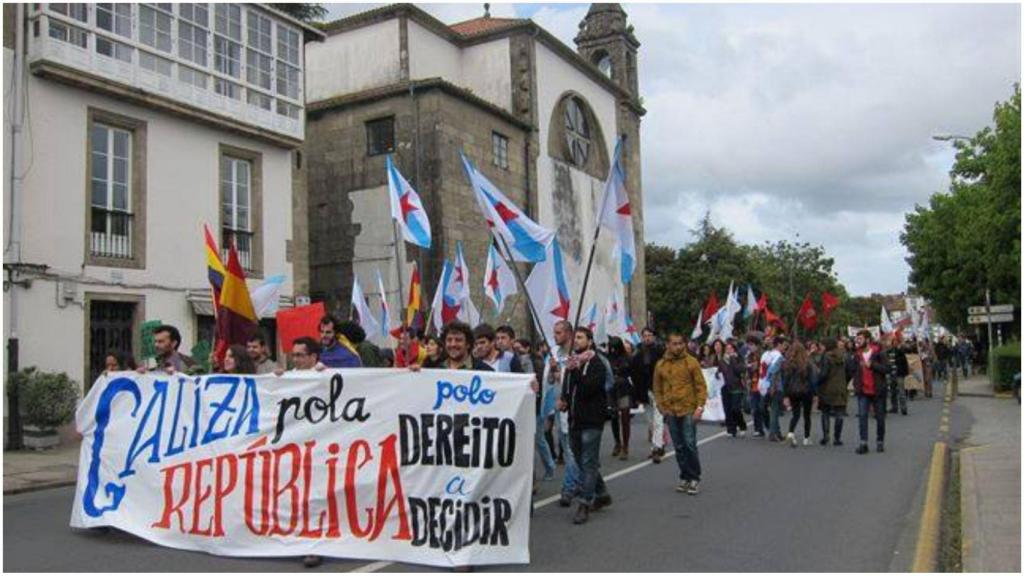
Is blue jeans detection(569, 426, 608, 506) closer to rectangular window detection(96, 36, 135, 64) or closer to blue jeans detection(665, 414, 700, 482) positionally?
Result: blue jeans detection(665, 414, 700, 482)

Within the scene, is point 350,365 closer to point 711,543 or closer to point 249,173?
point 711,543

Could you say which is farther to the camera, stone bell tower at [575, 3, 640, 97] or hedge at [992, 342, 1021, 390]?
stone bell tower at [575, 3, 640, 97]

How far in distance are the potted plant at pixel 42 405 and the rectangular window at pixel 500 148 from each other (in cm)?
1723

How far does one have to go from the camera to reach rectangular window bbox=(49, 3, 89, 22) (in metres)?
15.3

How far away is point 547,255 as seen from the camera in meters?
9.80

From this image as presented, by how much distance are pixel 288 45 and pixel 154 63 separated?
13.3 ft

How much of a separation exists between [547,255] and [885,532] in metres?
4.25

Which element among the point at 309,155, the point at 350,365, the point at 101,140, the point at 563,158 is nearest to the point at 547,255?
the point at 350,365

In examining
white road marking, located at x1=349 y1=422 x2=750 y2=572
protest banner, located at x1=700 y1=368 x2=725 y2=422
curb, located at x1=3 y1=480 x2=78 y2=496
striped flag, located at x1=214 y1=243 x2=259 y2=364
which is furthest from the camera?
protest banner, located at x1=700 y1=368 x2=725 y2=422

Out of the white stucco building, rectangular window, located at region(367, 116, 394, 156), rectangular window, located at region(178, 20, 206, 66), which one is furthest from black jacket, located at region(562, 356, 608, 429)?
rectangular window, located at region(367, 116, 394, 156)

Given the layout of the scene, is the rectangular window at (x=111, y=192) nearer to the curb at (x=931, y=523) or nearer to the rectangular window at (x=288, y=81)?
the rectangular window at (x=288, y=81)

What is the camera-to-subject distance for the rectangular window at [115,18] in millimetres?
16062

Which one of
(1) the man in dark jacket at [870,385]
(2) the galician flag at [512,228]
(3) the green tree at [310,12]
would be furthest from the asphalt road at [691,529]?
(3) the green tree at [310,12]

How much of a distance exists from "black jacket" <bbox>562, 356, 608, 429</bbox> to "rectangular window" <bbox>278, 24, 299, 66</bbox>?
14842 mm
